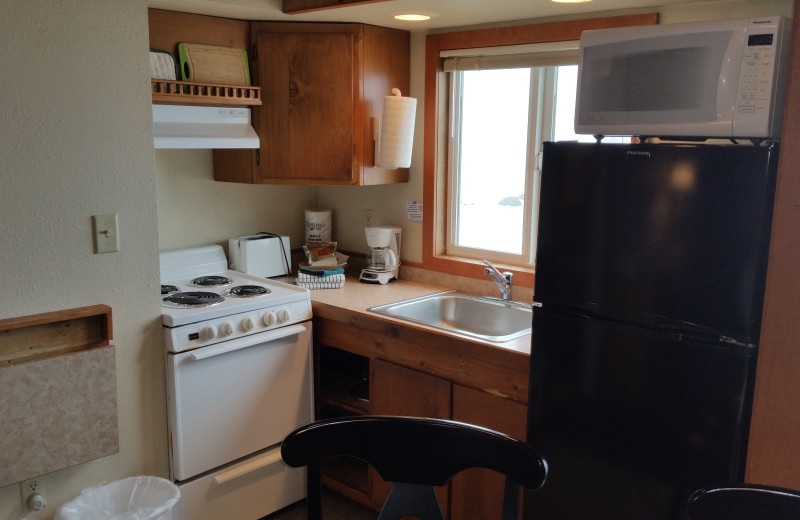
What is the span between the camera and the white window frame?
2.69 m

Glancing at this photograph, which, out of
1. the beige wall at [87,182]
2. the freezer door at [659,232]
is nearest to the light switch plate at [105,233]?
the beige wall at [87,182]

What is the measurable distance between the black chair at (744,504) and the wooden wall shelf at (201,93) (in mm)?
2143

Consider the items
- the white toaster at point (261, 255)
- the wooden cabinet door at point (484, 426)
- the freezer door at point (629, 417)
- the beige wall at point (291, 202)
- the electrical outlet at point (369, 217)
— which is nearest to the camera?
the freezer door at point (629, 417)

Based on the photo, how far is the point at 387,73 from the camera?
9.90 ft

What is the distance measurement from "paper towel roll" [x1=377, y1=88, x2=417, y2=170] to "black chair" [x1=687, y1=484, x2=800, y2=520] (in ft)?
6.68

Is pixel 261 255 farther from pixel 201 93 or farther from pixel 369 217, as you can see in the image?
pixel 201 93

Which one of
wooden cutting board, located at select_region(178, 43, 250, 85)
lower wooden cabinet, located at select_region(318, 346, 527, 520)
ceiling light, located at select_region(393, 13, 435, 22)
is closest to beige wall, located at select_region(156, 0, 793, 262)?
ceiling light, located at select_region(393, 13, 435, 22)

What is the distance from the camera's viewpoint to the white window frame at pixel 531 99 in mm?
2691

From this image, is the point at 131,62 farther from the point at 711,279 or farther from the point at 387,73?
the point at 711,279

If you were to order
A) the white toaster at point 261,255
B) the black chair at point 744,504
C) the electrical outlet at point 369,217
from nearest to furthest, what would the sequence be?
the black chair at point 744,504 → the white toaster at point 261,255 → the electrical outlet at point 369,217

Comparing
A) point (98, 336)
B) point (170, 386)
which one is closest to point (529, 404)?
point (170, 386)

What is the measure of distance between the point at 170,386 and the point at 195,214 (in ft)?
3.13

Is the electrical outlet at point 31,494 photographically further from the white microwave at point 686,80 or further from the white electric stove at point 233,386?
the white microwave at point 686,80

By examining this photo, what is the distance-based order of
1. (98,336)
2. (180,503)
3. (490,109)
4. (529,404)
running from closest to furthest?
(529,404), (98,336), (180,503), (490,109)
